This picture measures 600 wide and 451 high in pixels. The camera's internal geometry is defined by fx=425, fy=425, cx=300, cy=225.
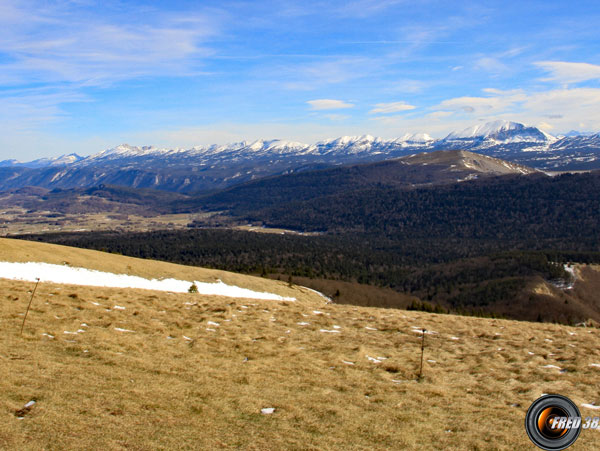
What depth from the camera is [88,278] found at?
1773 inches

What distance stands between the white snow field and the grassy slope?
9.30m

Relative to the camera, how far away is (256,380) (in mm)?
17391

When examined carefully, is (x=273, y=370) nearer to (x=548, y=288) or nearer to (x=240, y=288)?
(x=240, y=288)

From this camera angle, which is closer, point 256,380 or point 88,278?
point 256,380

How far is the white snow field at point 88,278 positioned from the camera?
39594 millimetres

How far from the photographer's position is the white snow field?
1559 inches

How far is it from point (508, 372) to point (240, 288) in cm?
4600

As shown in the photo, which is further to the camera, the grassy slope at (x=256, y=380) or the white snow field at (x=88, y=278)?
the white snow field at (x=88, y=278)

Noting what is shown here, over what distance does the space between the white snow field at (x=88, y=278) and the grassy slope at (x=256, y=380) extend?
30.5ft

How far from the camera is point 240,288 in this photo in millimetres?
62656

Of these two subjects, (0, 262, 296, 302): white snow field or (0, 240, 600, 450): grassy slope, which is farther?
(0, 262, 296, 302): white snow field

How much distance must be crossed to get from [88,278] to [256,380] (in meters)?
34.5

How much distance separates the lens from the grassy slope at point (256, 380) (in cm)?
1243

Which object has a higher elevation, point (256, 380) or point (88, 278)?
point (256, 380)
